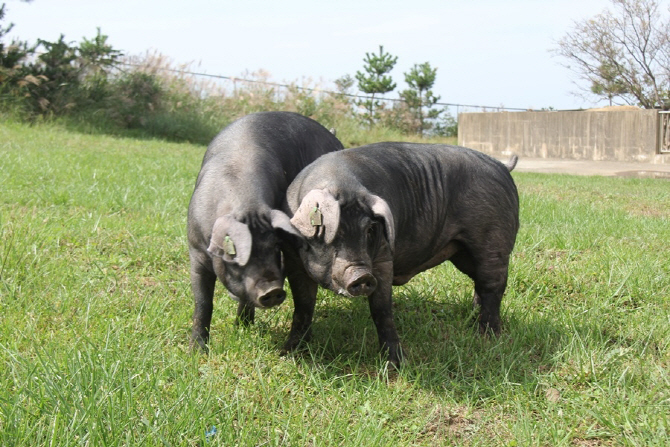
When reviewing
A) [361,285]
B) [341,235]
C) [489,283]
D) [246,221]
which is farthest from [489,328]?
[246,221]

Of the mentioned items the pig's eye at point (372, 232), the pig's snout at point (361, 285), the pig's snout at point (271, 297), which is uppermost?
the pig's eye at point (372, 232)

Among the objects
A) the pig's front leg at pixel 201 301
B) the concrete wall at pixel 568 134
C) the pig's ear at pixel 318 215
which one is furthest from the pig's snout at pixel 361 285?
the concrete wall at pixel 568 134

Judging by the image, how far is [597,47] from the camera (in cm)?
2605

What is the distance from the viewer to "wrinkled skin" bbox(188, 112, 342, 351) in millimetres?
3379

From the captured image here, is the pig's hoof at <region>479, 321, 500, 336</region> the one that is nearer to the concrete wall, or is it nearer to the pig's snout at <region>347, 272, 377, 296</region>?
the pig's snout at <region>347, 272, 377, 296</region>

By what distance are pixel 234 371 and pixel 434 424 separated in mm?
1041

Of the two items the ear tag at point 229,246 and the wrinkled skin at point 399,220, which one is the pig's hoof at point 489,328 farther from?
the ear tag at point 229,246

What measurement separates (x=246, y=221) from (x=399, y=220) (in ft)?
2.92

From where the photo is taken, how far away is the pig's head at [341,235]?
10.7ft

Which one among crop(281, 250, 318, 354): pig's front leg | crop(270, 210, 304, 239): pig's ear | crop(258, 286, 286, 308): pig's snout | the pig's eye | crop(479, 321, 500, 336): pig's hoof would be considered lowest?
crop(479, 321, 500, 336): pig's hoof

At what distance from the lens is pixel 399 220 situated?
3.88m

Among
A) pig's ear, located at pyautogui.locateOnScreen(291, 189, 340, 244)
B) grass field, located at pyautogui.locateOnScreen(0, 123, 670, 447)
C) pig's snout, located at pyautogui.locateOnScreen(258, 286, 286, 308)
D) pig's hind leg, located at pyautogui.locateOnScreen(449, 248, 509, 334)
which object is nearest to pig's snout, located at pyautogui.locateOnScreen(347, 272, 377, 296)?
pig's ear, located at pyautogui.locateOnScreen(291, 189, 340, 244)

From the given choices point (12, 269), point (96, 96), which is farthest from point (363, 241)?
point (96, 96)

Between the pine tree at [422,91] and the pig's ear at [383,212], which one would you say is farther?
the pine tree at [422,91]
